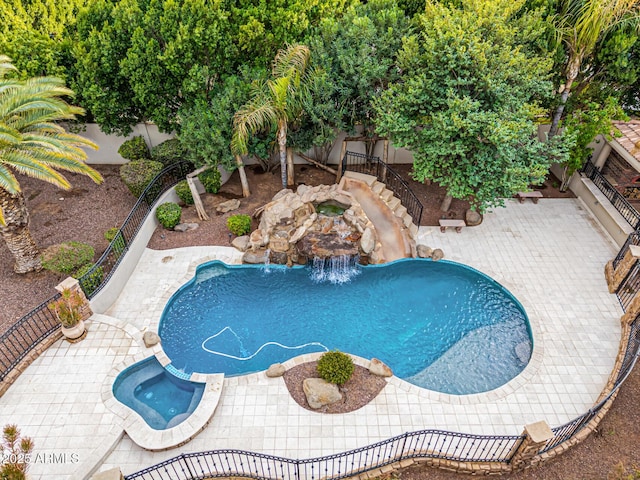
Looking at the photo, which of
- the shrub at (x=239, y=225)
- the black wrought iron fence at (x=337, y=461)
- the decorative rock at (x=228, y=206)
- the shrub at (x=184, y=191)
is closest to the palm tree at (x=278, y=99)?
the decorative rock at (x=228, y=206)

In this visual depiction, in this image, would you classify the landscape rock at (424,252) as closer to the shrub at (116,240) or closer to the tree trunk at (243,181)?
the tree trunk at (243,181)

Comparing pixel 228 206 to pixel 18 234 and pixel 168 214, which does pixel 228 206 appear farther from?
pixel 18 234

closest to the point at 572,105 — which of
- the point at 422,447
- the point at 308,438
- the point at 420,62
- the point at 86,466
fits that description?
the point at 420,62

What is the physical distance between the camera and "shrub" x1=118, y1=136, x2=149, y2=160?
73.9 feet

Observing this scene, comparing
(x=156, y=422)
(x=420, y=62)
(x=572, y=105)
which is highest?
(x=420, y=62)

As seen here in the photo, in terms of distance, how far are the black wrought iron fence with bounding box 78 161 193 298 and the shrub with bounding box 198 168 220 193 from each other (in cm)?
141

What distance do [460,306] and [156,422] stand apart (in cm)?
1140

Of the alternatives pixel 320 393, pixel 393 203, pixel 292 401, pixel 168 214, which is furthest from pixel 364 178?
pixel 292 401

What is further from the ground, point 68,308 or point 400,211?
point 68,308

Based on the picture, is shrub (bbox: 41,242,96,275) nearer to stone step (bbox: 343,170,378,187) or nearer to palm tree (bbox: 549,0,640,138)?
stone step (bbox: 343,170,378,187)

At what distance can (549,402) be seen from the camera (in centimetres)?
1289

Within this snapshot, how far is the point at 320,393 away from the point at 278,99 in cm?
1157

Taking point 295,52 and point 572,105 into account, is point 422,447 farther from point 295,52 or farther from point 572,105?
point 572,105

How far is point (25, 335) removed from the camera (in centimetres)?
1417
